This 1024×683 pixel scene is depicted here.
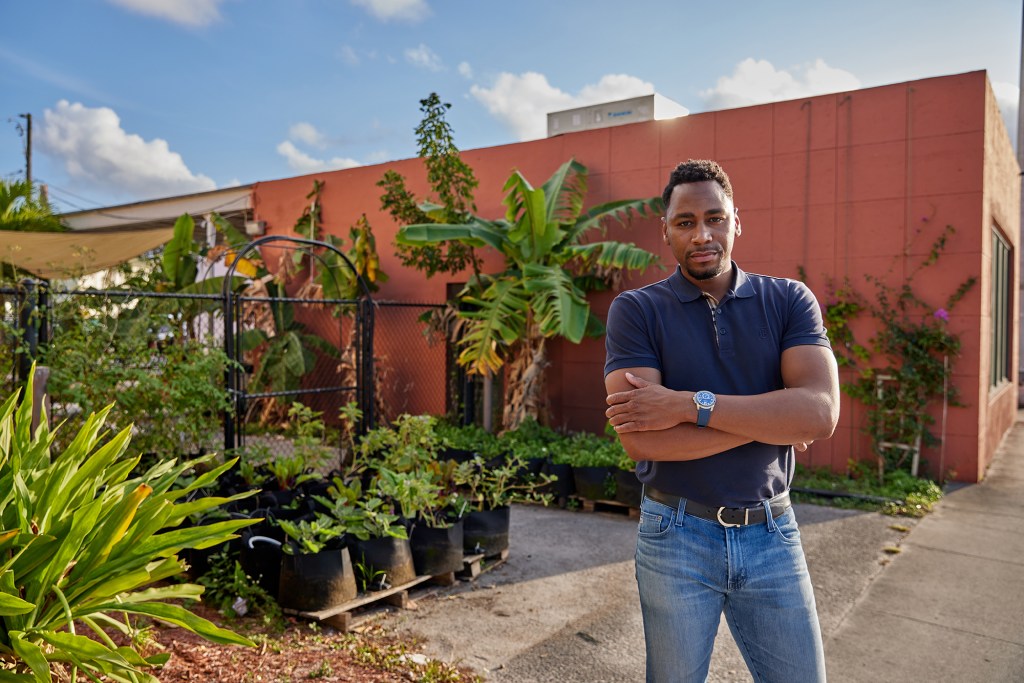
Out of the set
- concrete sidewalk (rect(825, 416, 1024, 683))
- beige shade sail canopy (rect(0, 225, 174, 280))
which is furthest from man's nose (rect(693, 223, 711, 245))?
beige shade sail canopy (rect(0, 225, 174, 280))

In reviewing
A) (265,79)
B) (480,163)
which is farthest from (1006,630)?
(265,79)

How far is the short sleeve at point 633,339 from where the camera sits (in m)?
2.17

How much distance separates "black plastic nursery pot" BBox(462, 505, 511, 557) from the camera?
196 inches

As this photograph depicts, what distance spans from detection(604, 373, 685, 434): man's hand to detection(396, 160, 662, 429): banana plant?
520 centimetres

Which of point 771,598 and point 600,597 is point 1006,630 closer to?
point 600,597

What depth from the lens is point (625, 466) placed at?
662 cm

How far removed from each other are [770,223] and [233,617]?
6.63 m

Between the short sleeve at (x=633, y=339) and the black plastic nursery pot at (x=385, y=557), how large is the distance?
8.39 feet

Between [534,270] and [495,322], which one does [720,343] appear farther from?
[495,322]

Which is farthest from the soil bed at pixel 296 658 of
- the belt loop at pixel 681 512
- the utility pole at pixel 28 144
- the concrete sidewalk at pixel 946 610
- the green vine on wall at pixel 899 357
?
the utility pole at pixel 28 144

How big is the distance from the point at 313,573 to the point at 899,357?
626 cm

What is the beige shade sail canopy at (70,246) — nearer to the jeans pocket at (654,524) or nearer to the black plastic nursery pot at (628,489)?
the black plastic nursery pot at (628,489)

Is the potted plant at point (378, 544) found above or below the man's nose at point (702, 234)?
below

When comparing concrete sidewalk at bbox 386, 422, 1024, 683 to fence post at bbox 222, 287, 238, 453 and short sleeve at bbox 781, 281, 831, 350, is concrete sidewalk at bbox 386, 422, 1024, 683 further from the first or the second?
fence post at bbox 222, 287, 238, 453
